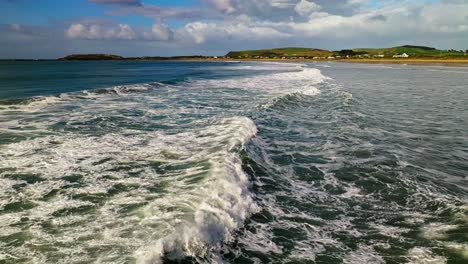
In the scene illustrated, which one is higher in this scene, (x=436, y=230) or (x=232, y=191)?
(x=232, y=191)

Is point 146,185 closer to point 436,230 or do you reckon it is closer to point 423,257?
point 423,257

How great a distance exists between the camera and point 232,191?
870 cm

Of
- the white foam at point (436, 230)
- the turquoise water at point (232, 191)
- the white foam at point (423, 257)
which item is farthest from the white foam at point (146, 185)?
the white foam at point (436, 230)

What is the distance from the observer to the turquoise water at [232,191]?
6.42 m

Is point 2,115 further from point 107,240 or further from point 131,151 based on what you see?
point 107,240

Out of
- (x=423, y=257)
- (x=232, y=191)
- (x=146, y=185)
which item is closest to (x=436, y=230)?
(x=423, y=257)

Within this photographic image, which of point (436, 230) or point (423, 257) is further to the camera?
point (436, 230)

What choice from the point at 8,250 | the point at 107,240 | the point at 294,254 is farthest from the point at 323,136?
the point at 8,250

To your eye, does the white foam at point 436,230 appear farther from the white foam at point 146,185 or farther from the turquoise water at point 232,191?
the white foam at point 146,185

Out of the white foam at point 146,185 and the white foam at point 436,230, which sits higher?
the white foam at point 146,185

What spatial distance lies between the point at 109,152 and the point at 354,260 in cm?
907

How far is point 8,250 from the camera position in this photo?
6.01m

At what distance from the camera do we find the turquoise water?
6422 mm

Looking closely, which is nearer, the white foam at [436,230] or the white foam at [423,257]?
the white foam at [423,257]
